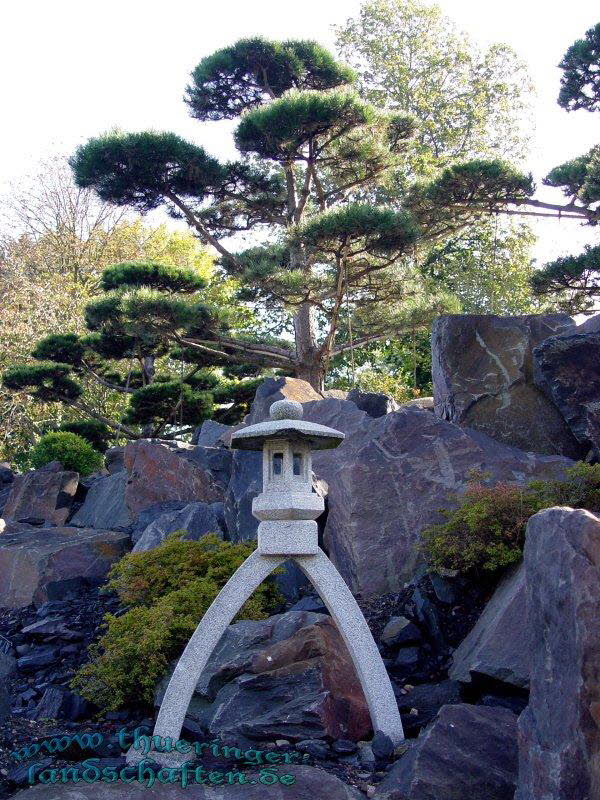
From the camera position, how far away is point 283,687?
4.21m

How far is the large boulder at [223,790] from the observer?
3475 millimetres

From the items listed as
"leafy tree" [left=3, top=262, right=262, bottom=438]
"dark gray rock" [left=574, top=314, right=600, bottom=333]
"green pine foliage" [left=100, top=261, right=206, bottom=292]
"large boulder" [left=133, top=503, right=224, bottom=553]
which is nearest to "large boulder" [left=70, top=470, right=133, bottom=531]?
"large boulder" [left=133, top=503, right=224, bottom=553]

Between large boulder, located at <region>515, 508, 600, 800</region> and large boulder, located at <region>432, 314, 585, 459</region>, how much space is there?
4.03 m

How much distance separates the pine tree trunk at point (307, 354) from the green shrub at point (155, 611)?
7.62m

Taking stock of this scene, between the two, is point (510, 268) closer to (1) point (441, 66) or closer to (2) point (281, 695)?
(1) point (441, 66)

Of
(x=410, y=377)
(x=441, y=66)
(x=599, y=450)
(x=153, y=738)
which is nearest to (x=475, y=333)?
(x=599, y=450)

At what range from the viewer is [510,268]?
19.5 m

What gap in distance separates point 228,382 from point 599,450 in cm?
922

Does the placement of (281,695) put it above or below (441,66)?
below

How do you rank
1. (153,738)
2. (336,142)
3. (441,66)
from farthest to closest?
(441,66) → (336,142) → (153,738)

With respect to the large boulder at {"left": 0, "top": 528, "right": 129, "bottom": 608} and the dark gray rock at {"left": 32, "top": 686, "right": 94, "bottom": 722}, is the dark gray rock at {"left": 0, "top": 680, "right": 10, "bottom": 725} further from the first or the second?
the large boulder at {"left": 0, "top": 528, "right": 129, "bottom": 608}

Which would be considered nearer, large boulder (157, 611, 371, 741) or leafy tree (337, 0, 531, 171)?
large boulder (157, 611, 371, 741)

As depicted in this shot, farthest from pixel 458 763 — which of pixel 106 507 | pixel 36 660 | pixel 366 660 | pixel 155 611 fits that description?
pixel 106 507

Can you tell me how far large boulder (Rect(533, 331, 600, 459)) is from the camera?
6.61 m
